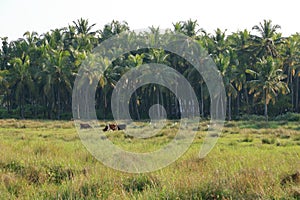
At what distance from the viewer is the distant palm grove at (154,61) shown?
44844 mm

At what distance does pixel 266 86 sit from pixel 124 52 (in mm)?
19446

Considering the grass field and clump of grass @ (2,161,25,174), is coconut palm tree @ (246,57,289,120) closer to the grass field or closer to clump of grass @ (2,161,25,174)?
the grass field

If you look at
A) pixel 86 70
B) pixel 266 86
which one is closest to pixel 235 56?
pixel 266 86

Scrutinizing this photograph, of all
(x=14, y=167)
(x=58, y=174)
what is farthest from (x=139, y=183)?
(x=14, y=167)

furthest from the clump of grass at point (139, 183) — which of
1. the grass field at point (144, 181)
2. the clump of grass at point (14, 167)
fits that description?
the clump of grass at point (14, 167)

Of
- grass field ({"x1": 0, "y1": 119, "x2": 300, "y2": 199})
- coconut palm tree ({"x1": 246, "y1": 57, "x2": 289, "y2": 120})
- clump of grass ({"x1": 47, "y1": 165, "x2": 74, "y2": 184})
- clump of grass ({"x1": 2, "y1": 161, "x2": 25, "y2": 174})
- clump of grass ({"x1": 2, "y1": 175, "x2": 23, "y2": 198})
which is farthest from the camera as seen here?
coconut palm tree ({"x1": 246, "y1": 57, "x2": 289, "y2": 120})

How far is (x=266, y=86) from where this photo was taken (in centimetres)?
4216

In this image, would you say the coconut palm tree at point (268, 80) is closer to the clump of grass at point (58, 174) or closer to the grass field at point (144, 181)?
the grass field at point (144, 181)

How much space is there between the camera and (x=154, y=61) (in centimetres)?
4525

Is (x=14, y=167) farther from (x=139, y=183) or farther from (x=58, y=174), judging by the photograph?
(x=139, y=183)

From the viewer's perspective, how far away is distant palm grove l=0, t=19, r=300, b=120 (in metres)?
44.8

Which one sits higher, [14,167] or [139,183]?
[14,167]

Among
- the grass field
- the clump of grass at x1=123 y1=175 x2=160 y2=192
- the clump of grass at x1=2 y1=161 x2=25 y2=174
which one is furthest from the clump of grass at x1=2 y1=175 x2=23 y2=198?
the clump of grass at x1=123 y1=175 x2=160 y2=192

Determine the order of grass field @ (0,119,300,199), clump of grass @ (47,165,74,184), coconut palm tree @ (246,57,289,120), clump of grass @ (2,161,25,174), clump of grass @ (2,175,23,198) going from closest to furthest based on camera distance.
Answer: grass field @ (0,119,300,199) < clump of grass @ (2,175,23,198) < clump of grass @ (47,165,74,184) < clump of grass @ (2,161,25,174) < coconut palm tree @ (246,57,289,120)
